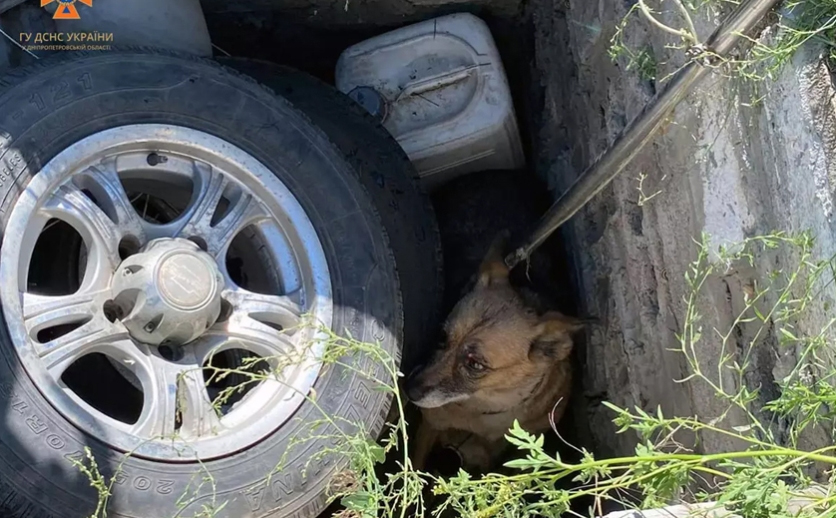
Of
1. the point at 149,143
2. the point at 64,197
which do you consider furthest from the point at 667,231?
the point at 64,197

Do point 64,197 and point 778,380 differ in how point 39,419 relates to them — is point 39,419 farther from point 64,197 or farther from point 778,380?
point 778,380

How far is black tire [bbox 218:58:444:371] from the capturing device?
3.53 metres

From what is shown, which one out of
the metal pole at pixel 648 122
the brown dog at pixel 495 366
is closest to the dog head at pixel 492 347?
the brown dog at pixel 495 366

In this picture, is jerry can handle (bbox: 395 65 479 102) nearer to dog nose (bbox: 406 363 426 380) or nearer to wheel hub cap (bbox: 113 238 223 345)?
dog nose (bbox: 406 363 426 380)

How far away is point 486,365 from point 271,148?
136 cm

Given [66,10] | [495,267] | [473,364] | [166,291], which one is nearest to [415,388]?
[473,364]

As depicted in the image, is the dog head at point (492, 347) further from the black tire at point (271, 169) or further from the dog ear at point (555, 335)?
the black tire at point (271, 169)

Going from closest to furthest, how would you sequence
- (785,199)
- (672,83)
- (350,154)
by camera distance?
(785,199), (672,83), (350,154)

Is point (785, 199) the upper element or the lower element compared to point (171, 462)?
upper

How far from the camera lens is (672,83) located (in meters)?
2.54

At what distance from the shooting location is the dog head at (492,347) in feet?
12.4

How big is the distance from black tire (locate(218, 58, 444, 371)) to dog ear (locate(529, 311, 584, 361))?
456 millimetres

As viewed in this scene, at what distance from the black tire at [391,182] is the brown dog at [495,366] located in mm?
152

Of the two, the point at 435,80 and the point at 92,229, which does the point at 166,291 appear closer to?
the point at 92,229
